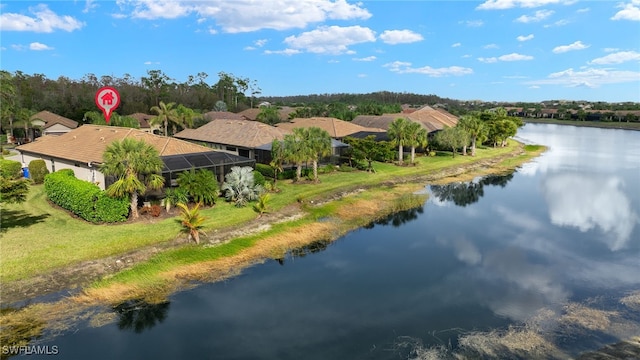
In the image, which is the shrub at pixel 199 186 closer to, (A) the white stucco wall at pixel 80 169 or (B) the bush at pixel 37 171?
(A) the white stucco wall at pixel 80 169

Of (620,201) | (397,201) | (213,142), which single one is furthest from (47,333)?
(620,201)

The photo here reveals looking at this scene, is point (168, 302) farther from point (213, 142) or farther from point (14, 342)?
point (213, 142)

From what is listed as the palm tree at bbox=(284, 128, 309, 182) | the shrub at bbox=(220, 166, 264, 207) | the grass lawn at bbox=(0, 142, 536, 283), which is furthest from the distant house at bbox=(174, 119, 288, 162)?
the shrub at bbox=(220, 166, 264, 207)

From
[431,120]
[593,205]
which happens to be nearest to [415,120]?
[431,120]

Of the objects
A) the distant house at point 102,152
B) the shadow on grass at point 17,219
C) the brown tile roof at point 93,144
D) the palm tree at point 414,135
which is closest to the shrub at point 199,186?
the distant house at point 102,152

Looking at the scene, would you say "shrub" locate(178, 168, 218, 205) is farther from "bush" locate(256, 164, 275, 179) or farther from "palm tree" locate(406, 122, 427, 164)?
"palm tree" locate(406, 122, 427, 164)
